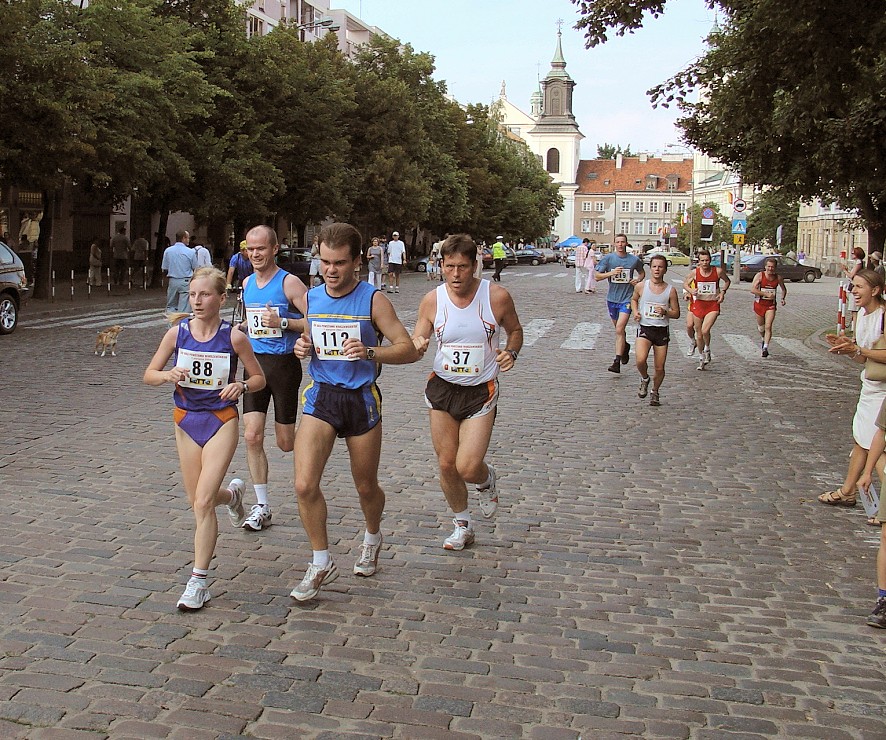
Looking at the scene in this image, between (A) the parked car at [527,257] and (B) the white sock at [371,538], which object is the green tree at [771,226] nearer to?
(A) the parked car at [527,257]

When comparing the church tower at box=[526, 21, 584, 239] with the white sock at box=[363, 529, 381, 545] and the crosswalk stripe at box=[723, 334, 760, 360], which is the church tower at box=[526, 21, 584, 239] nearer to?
the crosswalk stripe at box=[723, 334, 760, 360]

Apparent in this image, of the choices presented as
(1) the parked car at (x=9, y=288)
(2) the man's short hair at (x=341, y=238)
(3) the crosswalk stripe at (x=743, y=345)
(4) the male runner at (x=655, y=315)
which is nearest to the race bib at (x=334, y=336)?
(2) the man's short hair at (x=341, y=238)

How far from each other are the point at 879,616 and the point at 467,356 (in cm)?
256

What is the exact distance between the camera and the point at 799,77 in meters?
14.8

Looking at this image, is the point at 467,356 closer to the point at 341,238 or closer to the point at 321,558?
the point at 341,238

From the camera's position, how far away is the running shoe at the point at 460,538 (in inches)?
261

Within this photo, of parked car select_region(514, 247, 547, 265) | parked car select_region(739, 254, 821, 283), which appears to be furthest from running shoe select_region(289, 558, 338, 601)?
parked car select_region(514, 247, 547, 265)

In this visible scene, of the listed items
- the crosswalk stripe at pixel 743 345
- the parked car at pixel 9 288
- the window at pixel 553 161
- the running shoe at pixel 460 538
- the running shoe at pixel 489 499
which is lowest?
the running shoe at pixel 460 538

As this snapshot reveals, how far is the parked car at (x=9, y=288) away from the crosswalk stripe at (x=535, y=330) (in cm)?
929

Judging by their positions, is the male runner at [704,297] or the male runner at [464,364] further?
the male runner at [704,297]

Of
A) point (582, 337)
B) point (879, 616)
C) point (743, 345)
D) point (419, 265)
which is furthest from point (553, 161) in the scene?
point (879, 616)

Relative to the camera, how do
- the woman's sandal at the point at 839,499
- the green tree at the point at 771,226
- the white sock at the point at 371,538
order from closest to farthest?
1. the white sock at the point at 371,538
2. the woman's sandal at the point at 839,499
3. the green tree at the point at 771,226

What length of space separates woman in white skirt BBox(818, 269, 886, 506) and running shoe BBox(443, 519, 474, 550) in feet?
8.34

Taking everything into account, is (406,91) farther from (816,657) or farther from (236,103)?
(816,657)
